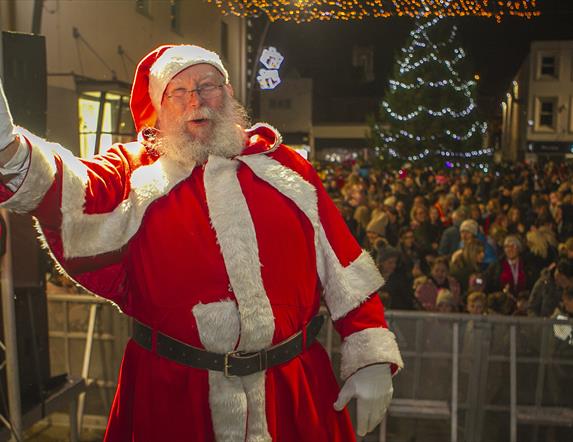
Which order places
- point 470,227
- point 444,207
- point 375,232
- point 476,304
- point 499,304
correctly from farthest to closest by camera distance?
point 444,207 → point 375,232 → point 470,227 → point 499,304 → point 476,304

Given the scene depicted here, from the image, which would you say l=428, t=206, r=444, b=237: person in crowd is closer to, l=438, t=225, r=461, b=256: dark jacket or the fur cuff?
l=438, t=225, r=461, b=256: dark jacket

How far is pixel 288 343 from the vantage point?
2.33 m

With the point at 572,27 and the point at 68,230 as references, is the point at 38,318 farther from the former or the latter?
the point at 572,27

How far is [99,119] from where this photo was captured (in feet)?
34.2

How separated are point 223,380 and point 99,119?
29.5 ft

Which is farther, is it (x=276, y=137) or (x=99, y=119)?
(x=99, y=119)

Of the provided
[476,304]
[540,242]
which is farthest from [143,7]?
[476,304]

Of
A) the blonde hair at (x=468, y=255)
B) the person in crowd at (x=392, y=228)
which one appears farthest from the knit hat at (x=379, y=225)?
the blonde hair at (x=468, y=255)

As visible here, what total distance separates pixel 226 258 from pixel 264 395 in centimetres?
52

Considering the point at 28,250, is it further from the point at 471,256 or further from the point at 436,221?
the point at 436,221

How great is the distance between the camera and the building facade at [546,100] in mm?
20766

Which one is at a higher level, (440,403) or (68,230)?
(68,230)

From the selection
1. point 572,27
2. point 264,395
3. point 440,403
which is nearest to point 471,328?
point 440,403

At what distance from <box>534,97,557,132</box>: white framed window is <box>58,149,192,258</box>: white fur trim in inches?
884
